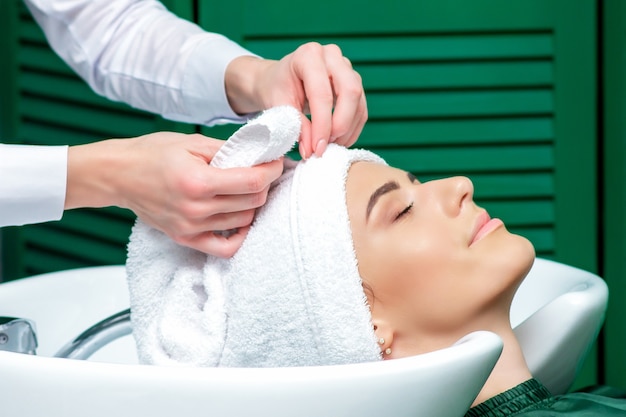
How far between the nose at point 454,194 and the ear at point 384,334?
0.16m

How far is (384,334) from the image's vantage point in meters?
1.17

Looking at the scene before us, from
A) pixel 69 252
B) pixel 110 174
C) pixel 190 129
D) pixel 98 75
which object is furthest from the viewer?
pixel 69 252

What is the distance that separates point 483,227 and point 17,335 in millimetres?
596

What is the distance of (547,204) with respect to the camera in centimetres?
201

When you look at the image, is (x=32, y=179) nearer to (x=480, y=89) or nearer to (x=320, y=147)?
(x=320, y=147)

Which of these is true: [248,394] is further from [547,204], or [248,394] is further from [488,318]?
[547,204]

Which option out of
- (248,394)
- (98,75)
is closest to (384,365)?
(248,394)

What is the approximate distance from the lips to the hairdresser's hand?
0.70ft

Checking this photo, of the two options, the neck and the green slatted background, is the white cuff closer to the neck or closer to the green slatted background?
the green slatted background

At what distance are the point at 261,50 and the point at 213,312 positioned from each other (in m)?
0.90

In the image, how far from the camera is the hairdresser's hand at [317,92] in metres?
1.24

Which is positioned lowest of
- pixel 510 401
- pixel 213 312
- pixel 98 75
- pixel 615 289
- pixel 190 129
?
pixel 615 289

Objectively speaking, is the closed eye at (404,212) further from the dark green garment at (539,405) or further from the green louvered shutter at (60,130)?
the green louvered shutter at (60,130)

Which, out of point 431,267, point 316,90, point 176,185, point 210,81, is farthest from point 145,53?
point 431,267
